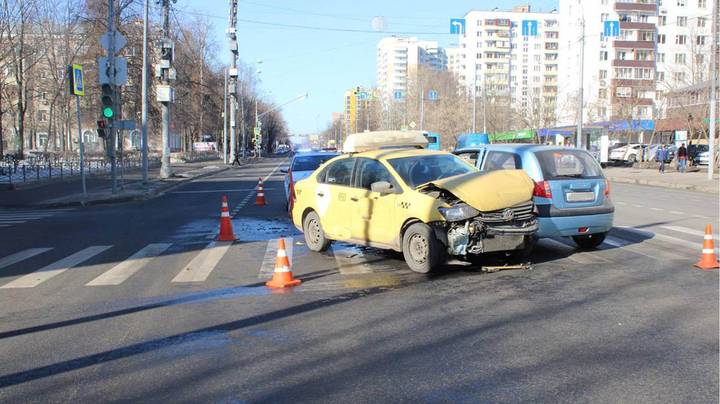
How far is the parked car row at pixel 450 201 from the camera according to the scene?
27.6 ft

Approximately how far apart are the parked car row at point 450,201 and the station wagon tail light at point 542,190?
2 cm

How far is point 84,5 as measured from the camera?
148 ft

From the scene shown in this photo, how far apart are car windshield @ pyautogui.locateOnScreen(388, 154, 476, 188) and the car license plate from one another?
1.52 m

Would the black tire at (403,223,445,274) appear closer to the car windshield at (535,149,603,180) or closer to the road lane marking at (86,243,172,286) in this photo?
the car windshield at (535,149,603,180)

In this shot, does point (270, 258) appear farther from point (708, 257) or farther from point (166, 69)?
point (166, 69)

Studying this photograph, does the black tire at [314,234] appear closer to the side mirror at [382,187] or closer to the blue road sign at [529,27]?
the side mirror at [382,187]

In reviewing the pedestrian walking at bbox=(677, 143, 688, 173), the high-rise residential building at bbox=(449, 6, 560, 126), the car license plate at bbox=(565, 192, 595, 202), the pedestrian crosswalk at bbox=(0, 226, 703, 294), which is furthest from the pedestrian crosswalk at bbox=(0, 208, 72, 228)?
the high-rise residential building at bbox=(449, 6, 560, 126)

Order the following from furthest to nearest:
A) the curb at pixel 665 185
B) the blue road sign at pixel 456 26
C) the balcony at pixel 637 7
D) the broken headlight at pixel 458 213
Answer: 1. the balcony at pixel 637 7
2. the blue road sign at pixel 456 26
3. the curb at pixel 665 185
4. the broken headlight at pixel 458 213

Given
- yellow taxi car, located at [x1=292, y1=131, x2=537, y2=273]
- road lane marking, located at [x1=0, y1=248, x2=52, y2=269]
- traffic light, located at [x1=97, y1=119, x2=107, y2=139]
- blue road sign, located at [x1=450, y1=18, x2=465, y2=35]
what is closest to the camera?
yellow taxi car, located at [x1=292, y1=131, x2=537, y2=273]

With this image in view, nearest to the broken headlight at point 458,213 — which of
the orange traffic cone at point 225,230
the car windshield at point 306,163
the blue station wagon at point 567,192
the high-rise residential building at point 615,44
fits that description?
the blue station wagon at point 567,192

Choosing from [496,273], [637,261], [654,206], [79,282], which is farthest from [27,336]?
[654,206]

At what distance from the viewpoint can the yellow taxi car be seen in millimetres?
8375

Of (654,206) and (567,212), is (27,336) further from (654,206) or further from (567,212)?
(654,206)

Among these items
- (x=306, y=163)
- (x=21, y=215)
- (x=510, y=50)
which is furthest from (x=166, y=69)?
(x=510, y=50)
